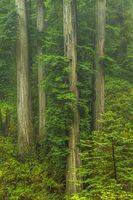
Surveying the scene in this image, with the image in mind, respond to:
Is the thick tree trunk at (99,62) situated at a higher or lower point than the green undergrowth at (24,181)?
higher

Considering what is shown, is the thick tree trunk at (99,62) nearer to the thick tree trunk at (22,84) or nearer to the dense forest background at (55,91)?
the dense forest background at (55,91)

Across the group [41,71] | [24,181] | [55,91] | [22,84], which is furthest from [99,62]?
[24,181]

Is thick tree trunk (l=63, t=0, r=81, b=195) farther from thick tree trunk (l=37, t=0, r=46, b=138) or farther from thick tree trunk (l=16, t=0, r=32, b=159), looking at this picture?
thick tree trunk (l=16, t=0, r=32, b=159)

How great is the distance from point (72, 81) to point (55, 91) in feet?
2.63

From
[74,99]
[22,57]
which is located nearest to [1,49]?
[22,57]

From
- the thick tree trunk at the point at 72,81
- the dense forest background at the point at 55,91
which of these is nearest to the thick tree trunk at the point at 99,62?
the dense forest background at the point at 55,91

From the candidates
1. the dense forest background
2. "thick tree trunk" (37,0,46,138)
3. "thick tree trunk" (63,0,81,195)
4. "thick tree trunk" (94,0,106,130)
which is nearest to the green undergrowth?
the dense forest background

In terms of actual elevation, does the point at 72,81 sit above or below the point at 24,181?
above

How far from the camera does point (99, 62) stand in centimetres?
1259

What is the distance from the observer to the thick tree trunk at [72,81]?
11172 millimetres

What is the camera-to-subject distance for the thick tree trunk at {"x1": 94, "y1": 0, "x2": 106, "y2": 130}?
1255 centimetres

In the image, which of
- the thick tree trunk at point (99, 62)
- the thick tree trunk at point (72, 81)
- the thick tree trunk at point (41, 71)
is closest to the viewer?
the thick tree trunk at point (72, 81)

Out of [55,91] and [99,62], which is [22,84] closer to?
[55,91]

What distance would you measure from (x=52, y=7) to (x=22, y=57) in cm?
235
